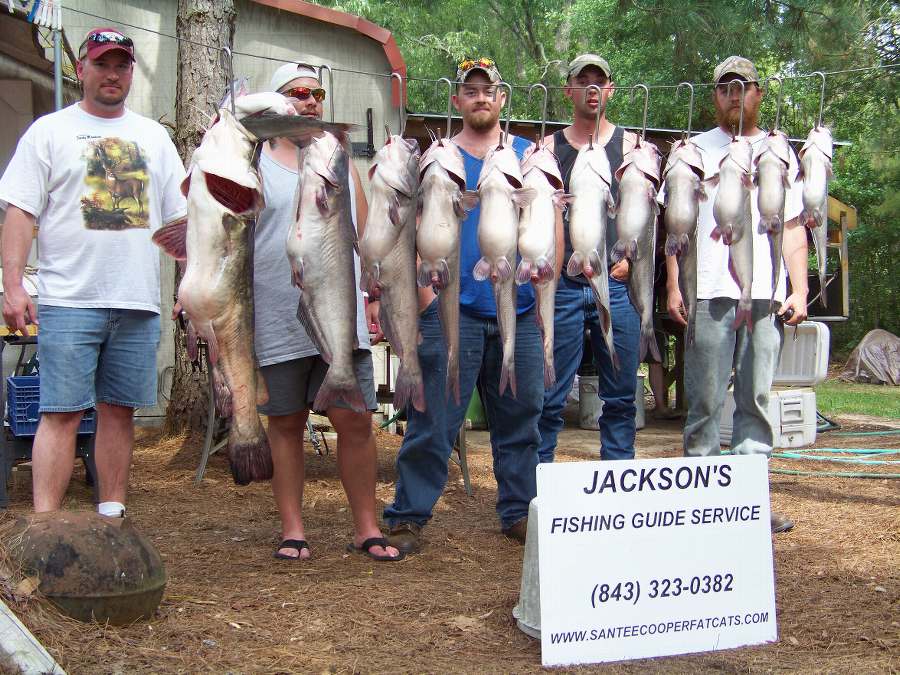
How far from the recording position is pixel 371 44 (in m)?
8.29

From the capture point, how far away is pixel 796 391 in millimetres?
8156

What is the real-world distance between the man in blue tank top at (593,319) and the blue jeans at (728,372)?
29 centimetres

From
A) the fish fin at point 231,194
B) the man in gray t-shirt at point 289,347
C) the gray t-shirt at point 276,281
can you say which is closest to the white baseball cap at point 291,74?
the man in gray t-shirt at point 289,347

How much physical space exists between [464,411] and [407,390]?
84 cm

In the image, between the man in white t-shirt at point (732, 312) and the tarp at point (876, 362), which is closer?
the man in white t-shirt at point (732, 312)

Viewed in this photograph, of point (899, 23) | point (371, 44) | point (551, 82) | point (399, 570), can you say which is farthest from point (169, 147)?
point (551, 82)

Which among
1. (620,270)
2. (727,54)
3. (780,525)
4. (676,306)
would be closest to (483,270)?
(620,270)

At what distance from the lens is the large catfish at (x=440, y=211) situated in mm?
3225

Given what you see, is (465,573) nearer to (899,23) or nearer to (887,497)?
(887,497)

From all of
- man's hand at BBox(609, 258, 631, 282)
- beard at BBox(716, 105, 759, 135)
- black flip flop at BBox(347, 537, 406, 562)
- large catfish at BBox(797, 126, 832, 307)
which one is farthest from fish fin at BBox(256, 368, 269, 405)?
beard at BBox(716, 105, 759, 135)

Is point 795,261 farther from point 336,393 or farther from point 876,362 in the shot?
point 876,362

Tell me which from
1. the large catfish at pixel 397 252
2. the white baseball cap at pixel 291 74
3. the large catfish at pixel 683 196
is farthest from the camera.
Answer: the white baseball cap at pixel 291 74

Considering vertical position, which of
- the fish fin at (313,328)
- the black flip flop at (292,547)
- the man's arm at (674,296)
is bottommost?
the black flip flop at (292,547)

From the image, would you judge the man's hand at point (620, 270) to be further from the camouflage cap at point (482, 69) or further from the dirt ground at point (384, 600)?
the dirt ground at point (384, 600)
